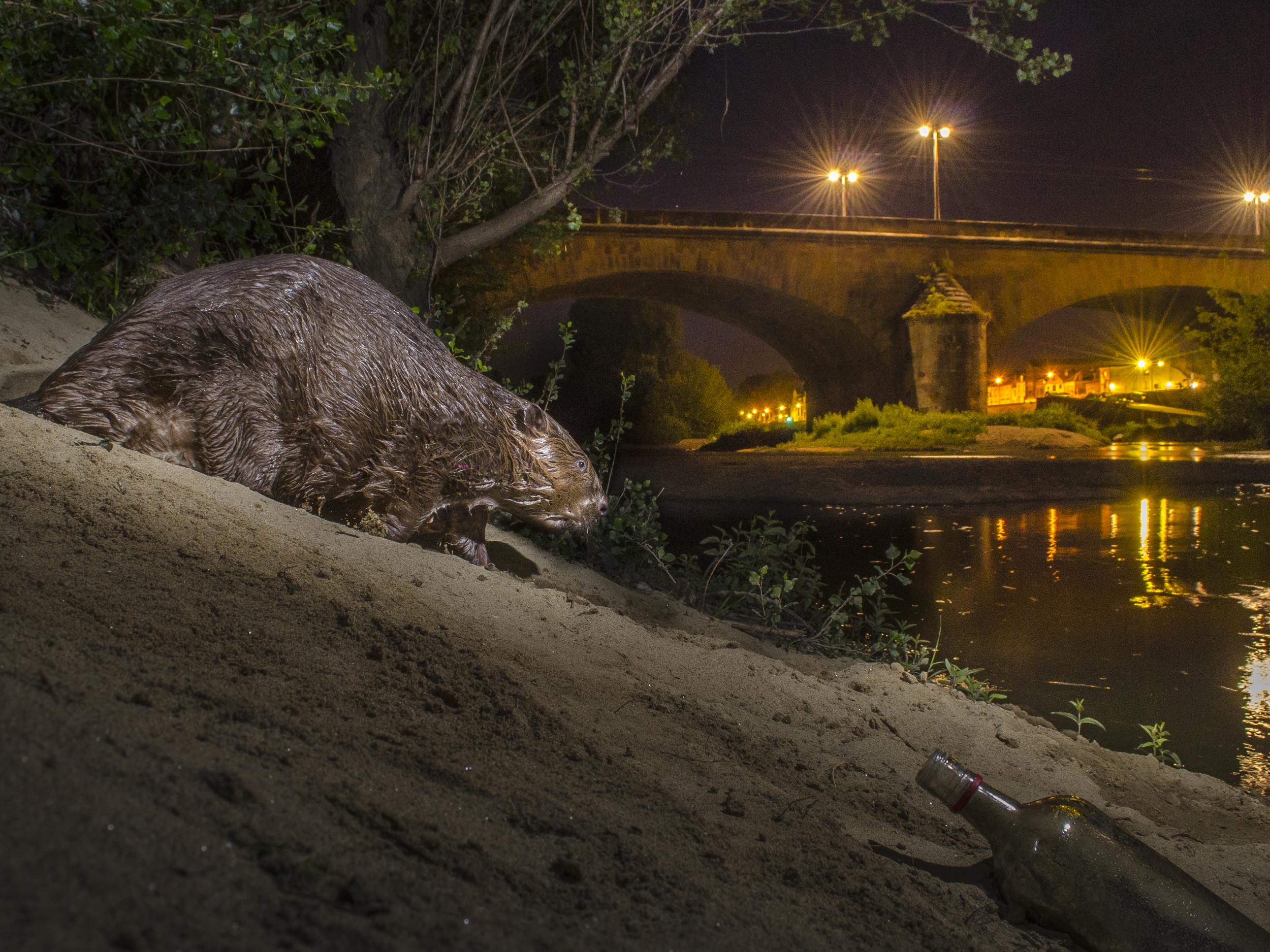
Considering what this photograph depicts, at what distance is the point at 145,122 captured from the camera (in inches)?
225

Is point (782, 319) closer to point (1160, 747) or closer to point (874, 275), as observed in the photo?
point (874, 275)

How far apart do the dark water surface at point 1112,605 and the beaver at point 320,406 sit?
3.56 m

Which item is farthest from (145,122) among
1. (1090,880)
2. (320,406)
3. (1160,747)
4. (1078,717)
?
(1160,747)

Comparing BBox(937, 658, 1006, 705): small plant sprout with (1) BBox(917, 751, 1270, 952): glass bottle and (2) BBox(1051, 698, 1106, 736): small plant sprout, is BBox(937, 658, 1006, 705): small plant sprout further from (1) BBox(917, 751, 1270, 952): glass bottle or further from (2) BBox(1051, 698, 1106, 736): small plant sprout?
(1) BBox(917, 751, 1270, 952): glass bottle

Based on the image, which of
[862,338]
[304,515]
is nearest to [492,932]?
[304,515]

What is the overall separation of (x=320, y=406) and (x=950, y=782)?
2.73m

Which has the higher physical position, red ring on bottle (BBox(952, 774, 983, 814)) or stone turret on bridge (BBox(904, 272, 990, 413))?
stone turret on bridge (BBox(904, 272, 990, 413))

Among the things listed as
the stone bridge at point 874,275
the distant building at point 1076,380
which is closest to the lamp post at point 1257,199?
the stone bridge at point 874,275

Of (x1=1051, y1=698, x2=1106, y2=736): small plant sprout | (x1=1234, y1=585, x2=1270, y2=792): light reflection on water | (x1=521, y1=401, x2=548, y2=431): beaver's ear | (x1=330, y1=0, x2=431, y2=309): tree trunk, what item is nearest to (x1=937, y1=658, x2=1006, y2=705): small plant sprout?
(x1=1051, y1=698, x2=1106, y2=736): small plant sprout

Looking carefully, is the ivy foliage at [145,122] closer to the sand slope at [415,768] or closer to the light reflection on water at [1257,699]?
the sand slope at [415,768]

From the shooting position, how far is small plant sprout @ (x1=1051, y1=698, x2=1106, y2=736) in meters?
4.07

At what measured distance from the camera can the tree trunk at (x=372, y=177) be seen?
24.1ft

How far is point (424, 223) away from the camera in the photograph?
8.18m

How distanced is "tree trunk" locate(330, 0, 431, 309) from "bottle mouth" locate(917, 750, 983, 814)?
6.44m
